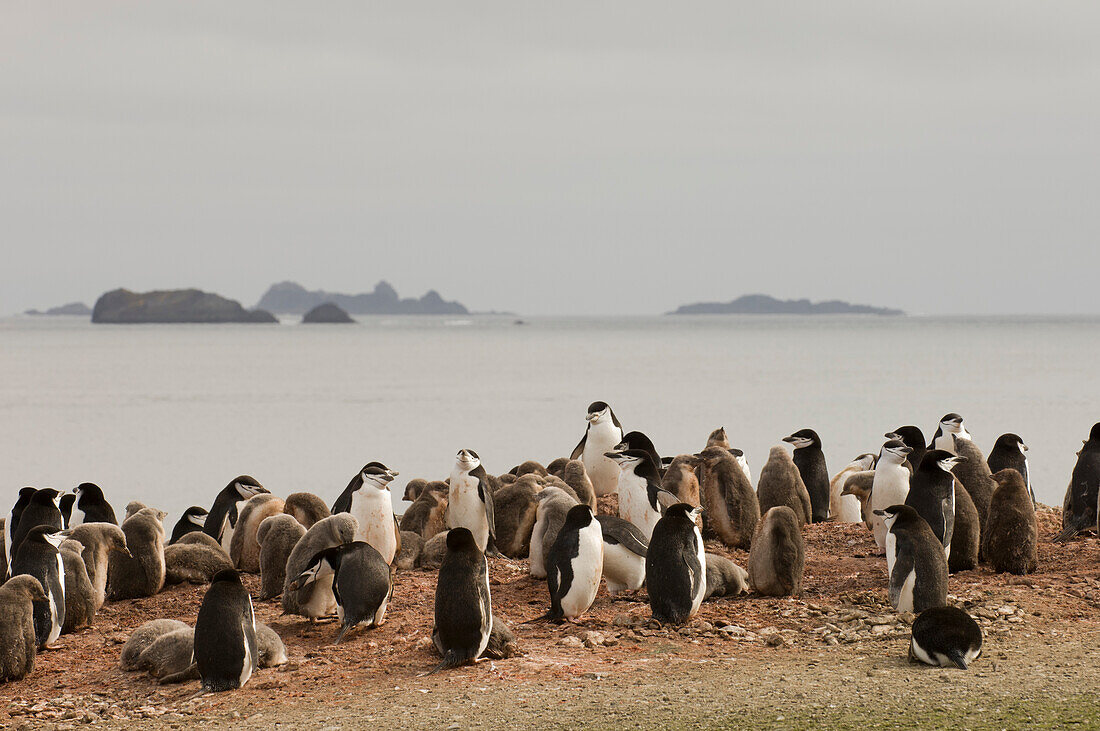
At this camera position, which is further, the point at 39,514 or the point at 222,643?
the point at 39,514

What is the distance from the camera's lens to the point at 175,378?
196 ft

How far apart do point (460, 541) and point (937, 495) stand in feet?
13.2

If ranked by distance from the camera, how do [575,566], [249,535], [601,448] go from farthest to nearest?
[601,448] → [249,535] → [575,566]

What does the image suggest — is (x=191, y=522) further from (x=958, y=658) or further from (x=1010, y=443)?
(x=1010, y=443)

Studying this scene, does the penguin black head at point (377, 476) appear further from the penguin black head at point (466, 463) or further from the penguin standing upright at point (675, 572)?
the penguin standing upright at point (675, 572)

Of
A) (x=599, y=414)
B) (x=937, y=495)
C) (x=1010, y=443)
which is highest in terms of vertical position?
(x=599, y=414)

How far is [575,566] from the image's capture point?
7.81 m

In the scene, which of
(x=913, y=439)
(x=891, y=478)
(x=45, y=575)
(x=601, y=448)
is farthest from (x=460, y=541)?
(x=913, y=439)

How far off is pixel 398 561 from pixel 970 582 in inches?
187

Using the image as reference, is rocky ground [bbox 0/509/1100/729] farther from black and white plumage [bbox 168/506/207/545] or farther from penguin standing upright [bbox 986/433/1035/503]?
penguin standing upright [bbox 986/433/1035/503]

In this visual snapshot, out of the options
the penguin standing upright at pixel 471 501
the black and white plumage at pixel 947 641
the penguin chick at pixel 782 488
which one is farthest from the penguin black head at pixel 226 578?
the penguin chick at pixel 782 488

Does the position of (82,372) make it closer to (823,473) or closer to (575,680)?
(823,473)

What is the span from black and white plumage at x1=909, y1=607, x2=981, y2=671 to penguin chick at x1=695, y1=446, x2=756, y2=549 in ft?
11.4

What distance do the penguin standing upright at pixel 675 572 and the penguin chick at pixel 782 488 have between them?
10.4ft
